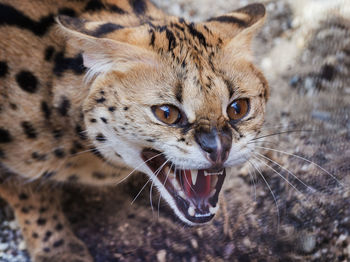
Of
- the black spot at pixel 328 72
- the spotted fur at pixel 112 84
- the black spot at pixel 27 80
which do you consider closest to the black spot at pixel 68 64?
the spotted fur at pixel 112 84

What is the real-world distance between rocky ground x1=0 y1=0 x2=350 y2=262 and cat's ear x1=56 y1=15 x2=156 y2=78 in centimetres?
68

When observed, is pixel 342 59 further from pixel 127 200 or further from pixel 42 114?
pixel 42 114

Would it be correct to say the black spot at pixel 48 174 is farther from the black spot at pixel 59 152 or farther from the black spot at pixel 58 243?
the black spot at pixel 58 243

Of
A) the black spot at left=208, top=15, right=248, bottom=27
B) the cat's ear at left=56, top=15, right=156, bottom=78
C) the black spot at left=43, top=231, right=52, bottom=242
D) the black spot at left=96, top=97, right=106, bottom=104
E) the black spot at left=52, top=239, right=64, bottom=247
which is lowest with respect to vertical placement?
the black spot at left=52, top=239, right=64, bottom=247

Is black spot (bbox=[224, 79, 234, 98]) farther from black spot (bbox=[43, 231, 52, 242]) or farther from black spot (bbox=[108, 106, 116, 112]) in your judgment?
black spot (bbox=[43, 231, 52, 242])

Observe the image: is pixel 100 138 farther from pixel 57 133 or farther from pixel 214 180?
pixel 214 180

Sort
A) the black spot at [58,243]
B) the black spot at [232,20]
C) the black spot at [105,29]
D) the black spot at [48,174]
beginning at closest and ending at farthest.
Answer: the black spot at [105,29] < the black spot at [232,20] < the black spot at [48,174] < the black spot at [58,243]

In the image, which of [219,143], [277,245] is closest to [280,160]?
[277,245]

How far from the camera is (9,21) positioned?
6.84 feet

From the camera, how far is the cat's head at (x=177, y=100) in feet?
5.73

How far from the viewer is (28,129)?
6.95 ft

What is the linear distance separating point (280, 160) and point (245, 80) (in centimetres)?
83

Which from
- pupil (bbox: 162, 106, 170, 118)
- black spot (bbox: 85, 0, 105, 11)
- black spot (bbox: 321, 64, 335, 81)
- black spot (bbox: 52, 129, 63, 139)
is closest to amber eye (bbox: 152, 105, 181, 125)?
pupil (bbox: 162, 106, 170, 118)

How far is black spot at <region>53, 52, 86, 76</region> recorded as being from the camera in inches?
78.2
